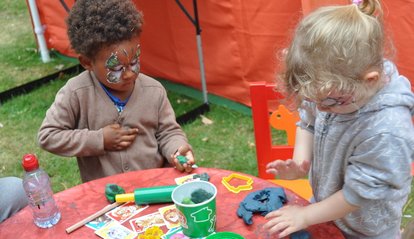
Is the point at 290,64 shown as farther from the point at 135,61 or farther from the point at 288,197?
the point at 135,61

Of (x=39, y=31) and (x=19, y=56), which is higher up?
Result: (x=39, y=31)

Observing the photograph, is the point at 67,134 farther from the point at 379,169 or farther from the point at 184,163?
the point at 379,169

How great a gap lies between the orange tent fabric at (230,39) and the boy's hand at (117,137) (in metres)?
1.47

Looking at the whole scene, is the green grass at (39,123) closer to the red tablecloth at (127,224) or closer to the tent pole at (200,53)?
the tent pole at (200,53)

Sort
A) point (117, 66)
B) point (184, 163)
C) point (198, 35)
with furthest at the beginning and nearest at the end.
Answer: point (198, 35) → point (117, 66) → point (184, 163)

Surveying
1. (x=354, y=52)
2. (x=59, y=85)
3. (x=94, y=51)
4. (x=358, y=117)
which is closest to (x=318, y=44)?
(x=354, y=52)

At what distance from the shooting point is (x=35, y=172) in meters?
1.68

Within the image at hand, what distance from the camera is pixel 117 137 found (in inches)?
84.1

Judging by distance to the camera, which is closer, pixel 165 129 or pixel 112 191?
pixel 112 191

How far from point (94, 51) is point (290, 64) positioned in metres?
0.98

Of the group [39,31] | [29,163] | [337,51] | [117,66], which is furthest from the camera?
[39,31]

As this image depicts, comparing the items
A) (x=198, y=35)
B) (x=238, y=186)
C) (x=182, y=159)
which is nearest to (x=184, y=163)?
(x=182, y=159)

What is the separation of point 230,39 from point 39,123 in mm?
1831

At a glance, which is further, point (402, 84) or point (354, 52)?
point (402, 84)
